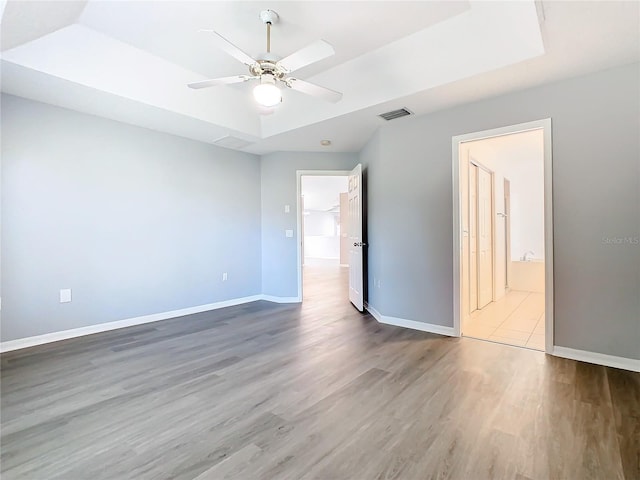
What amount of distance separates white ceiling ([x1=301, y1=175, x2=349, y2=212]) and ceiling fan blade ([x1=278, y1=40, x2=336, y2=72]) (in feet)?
20.1

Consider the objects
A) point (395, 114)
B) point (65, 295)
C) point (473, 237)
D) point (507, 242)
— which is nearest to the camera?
point (65, 295)

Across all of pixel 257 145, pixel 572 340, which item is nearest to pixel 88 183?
pixel 257 145

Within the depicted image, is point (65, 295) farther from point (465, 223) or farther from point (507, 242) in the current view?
point (507, 242)

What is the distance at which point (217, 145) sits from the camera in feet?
15.7

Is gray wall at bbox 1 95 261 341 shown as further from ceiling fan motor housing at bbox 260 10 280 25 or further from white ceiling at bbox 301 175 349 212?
white ceiling at bbox 301 175 349 212

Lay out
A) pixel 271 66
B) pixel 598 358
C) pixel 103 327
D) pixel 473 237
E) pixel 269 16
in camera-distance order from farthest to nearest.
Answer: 1. pixel 473 237
2. pixel 103 327
3. pixel 598 358
4. pixel 269 16
5. pixel 271 66

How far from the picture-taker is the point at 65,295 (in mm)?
3391

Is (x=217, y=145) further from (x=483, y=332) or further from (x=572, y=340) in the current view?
(x=572, y=340)

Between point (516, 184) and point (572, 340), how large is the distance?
4.77m

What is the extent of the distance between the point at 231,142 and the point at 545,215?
156 inches

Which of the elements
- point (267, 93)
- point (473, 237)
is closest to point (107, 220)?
point (267, 93)

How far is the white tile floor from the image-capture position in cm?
324

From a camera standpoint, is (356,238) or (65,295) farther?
(356,238)

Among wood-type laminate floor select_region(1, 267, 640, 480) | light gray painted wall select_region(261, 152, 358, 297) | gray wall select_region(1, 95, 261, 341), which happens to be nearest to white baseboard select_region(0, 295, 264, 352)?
gray wall select_region(1, 95, 261, 341)
